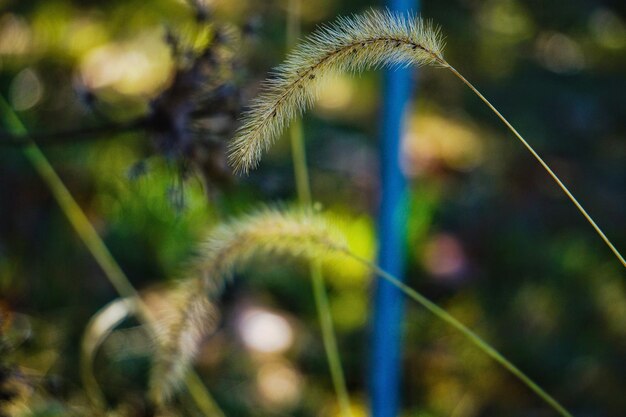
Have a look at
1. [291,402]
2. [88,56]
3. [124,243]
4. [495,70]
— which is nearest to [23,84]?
[88,56]

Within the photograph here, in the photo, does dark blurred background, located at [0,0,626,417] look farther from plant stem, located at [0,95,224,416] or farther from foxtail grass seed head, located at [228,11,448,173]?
foxtail grass seed head, located at [228,11,448,173]

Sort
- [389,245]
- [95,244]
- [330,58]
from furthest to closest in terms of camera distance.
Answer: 1. [95,244]
2. [389,245]
3. [330,58]

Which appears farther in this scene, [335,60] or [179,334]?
[179,334]

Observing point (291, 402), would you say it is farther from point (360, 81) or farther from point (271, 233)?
point (360, 81)

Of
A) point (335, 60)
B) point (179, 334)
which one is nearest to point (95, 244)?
point (179, 334)

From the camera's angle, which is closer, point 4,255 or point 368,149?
point 4,255

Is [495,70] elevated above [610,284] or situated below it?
above

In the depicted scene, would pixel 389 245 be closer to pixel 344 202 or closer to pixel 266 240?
pixel 266 240

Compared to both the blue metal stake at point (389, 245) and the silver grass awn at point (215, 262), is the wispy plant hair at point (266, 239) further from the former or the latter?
the blue metal stake at point (389, 245)
